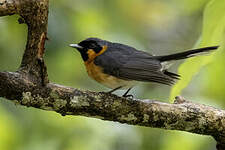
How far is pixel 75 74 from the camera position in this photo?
6.28m

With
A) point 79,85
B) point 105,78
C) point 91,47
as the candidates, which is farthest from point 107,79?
point 79,85

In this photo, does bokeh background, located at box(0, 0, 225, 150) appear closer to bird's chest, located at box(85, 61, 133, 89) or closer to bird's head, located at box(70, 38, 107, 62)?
bird's head, located at box(70, 38, 107, 62)

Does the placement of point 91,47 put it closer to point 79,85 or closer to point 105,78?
point 105,78

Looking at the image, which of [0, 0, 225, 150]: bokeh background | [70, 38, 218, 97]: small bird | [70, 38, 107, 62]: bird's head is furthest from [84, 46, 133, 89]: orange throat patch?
[0, 0, 225, 150]: bokeh background

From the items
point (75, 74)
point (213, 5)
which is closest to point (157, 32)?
point (75, 74)

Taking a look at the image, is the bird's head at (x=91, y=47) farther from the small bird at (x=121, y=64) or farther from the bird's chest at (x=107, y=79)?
the bird's chest at (x=107, y=79)

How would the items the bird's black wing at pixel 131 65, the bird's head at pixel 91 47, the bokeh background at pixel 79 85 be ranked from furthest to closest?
the bird's head at pixel 91 47 < the bokeh background at pixel 79 85 < the bird's black wing at pixel 131 65

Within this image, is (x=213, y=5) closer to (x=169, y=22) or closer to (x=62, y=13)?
(x=62, y=13)

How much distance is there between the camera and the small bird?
4.23 m

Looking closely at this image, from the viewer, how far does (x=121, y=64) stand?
448cm

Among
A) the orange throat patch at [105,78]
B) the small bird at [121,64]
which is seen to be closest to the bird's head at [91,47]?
the small bird at [121,64]

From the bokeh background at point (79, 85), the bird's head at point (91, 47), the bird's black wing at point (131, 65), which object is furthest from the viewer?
the bird's head at point (91, 47)

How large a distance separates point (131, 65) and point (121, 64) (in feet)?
0.31

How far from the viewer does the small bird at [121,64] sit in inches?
167
